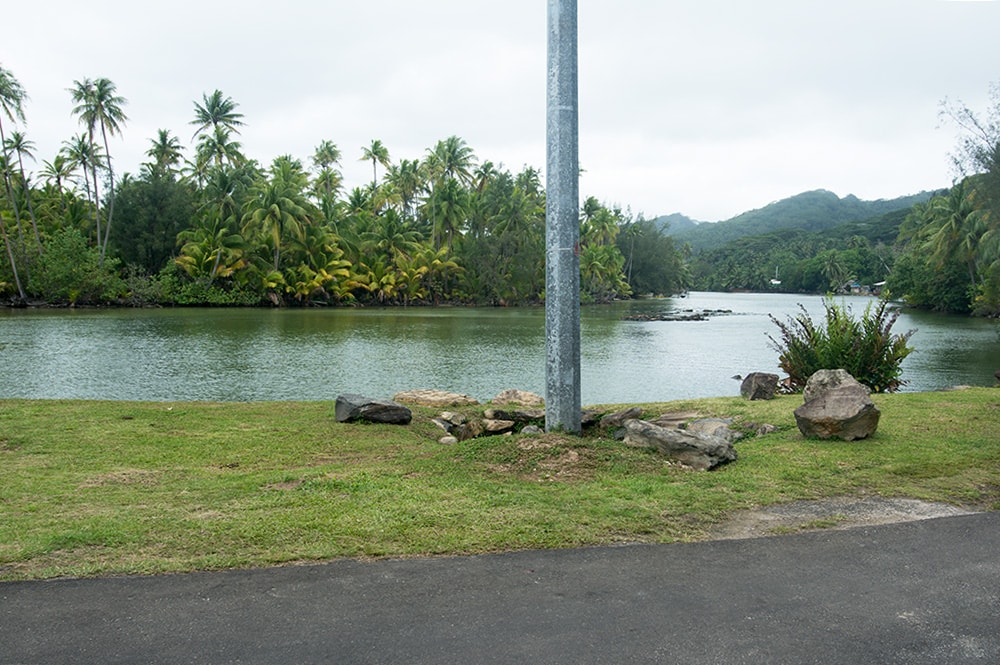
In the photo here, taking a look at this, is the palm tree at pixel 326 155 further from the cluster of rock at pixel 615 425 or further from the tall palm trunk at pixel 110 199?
the cluster of rock at pixel 615 425

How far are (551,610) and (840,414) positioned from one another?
506 centimetres

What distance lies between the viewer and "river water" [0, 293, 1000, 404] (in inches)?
738

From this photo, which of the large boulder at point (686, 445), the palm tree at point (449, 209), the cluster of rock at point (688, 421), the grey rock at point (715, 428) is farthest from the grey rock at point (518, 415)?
the palm tree at point (449, 209)

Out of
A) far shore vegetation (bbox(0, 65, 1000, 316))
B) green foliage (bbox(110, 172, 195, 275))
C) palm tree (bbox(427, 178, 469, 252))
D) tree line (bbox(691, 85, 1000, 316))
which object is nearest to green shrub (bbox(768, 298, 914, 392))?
tree line (bbox(691, 85, 1000, 316))

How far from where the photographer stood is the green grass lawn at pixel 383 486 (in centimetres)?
423

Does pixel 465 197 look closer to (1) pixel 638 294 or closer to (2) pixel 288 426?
(1) pixel 638 294

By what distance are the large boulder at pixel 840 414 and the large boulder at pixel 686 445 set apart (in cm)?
134

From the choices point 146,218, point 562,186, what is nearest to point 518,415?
point 562,186

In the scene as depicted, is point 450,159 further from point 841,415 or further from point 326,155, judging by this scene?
point 841,415

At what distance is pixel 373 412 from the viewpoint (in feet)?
31.1

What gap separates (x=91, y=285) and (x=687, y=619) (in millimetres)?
61301

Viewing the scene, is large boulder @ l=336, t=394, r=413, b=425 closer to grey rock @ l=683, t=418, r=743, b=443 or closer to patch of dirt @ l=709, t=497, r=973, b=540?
grey rock @ l=683, t=418, r=743, b=443

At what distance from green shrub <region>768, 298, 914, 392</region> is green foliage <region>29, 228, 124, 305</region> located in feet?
182

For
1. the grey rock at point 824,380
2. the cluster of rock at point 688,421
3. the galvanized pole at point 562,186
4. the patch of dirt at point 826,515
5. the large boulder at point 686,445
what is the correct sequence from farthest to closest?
1. the grey rock at point 824,380
2. the galvanized pole at point 562,186
3. the cluster of rock at point 688,421
4. the large boulder at point 686,445
5. the patch of dirt at point 826,515
